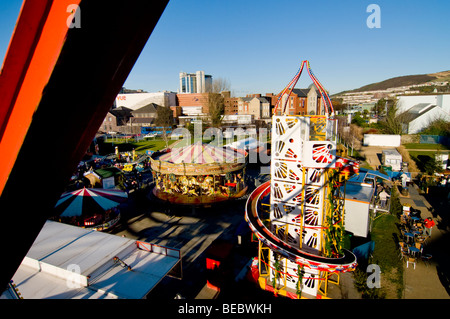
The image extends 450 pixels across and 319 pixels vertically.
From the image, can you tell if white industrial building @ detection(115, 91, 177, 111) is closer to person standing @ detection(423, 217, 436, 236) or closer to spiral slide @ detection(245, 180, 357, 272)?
person standing @ detection(423, 217, 436, 236)

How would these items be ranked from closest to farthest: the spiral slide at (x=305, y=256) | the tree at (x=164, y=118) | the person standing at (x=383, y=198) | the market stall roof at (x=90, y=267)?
the spiral slide at (x=305, y=256) → the market stall roof at (x=90, y=267) → the person standing at (x=383, y=198) → the tree at (x=164, y=118)

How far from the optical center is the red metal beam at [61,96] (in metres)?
0.88

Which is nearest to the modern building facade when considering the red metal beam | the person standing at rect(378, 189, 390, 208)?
the person standing at rect(378, 189, 390, 208)

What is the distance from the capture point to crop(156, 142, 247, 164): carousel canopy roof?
1639 cm

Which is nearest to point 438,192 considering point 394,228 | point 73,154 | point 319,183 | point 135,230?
point 394,228

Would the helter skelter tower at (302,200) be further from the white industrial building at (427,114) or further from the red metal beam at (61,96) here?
the white industrial building at (427,114)

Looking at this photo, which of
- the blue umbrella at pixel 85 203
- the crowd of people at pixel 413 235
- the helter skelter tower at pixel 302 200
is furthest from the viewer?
the blue umbrella at pixel 85 203

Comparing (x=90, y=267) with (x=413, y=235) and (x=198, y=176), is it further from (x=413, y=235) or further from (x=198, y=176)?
(x=413, y=235)

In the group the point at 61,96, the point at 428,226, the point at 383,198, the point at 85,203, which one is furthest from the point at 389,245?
the point at 85,203

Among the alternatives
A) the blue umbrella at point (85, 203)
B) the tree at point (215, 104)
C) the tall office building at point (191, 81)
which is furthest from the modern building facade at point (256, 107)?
the tall office building at point (191, 81)

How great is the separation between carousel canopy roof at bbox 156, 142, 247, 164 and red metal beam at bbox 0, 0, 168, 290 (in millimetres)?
14967

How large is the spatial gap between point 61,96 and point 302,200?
22.5ft

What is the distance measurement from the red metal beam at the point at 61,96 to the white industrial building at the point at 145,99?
80464mm

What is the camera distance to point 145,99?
8419 cm
